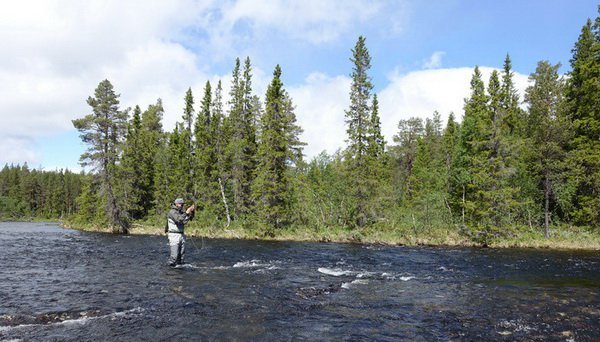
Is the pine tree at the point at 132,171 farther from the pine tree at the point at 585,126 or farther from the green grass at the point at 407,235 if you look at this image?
the pine tree at the point at 585,126

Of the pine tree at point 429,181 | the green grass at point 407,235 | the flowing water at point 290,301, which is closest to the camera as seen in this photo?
the flowing water at point 290,301

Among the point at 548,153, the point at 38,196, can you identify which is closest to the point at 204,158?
the point at 548,153

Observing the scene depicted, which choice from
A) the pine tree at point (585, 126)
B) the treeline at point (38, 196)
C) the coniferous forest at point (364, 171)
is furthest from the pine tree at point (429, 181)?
the treeline at point (38, 196)

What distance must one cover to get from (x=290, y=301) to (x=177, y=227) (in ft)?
23.6

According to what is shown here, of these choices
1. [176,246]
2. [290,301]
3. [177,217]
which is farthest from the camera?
[176,246]

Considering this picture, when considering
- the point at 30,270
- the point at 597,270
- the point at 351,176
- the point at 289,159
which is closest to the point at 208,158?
the point at 289,159

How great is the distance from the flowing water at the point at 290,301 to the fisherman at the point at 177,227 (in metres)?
0.68

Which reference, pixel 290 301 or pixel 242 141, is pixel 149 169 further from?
pixel 290 301

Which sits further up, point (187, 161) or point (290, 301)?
point (187, 161)

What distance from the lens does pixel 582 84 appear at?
3578 cm

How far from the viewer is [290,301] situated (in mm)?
10938

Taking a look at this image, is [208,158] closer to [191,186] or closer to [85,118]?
[191,186]

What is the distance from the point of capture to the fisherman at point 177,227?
1591 centimetres

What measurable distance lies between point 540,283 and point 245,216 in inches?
1281
